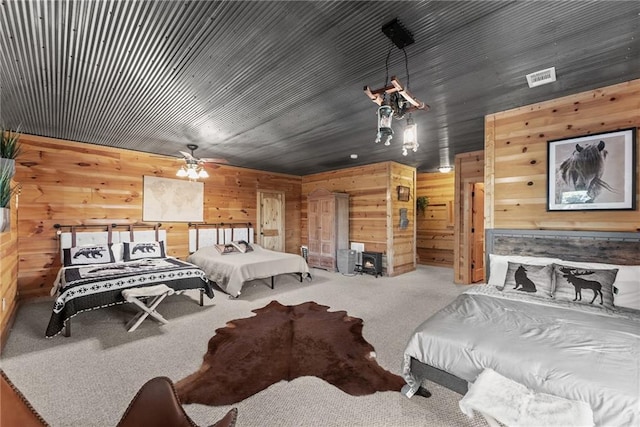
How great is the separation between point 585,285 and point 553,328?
3.05ft

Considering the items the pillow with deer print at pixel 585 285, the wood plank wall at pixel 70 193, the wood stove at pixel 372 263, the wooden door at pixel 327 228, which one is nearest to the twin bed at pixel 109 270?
the wood plank wall at pixel 70 193

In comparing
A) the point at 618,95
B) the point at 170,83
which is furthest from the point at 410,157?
the point at 170,83

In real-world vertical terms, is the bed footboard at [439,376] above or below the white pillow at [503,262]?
below

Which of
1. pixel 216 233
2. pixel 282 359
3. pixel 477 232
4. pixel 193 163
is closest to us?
pixel 282 359

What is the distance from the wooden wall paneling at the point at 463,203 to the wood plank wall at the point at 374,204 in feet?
4.41

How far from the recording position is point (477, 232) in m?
5.57

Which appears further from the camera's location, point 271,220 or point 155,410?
point 271,220

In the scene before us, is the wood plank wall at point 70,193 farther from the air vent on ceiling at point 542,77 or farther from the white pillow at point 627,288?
the white pillow at point 627,288

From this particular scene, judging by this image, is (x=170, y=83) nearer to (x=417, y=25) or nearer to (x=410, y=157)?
(x=417, y=25)

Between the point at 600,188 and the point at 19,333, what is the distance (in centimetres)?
649

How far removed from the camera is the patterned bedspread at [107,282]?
117 inches

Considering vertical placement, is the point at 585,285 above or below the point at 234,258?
above

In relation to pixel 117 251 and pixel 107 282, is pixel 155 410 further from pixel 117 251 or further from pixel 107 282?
pixel 117 251

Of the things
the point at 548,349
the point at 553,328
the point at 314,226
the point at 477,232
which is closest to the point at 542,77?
the point at 553,328
